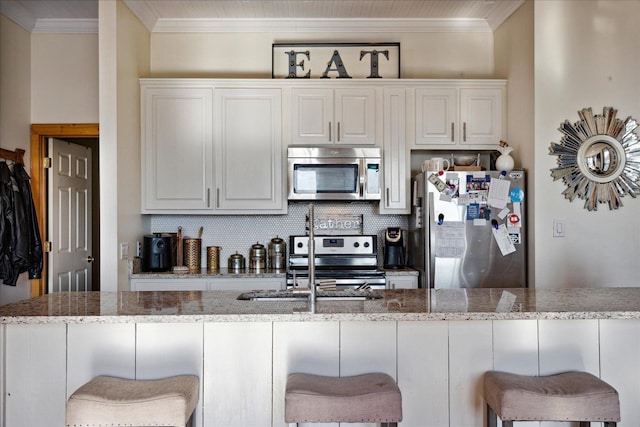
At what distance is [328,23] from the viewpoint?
3.96 meters

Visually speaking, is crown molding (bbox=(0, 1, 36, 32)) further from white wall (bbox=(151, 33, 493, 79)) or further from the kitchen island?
the kitchen island

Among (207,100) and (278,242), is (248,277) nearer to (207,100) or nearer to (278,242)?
(278,242)

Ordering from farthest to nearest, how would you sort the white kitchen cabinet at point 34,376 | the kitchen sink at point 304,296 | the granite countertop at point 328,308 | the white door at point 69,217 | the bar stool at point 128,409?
the white door at point 69,217
the kitchen sink at point 304,296
the white kitchen cabinet at point 34,376
the granite countertop at point 328,308
the bar stool at point 128,409

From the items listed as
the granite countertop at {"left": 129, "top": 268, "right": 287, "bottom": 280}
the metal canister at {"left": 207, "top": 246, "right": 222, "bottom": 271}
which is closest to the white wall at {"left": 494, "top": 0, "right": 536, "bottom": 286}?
the granite countertop at {"left": 129, "top": 268, "right": 287, "bottom": 280}

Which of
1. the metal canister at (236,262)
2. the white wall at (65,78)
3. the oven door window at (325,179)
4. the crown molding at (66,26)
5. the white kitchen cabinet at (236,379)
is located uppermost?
the crown molding at (66,26)

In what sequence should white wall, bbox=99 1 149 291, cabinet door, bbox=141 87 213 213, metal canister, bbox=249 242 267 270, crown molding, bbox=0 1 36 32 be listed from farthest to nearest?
1. metal canister, bbox=249 242 267 270
2. cabinet door, bbox=141 87 213 213
3. crown molding, bbox=0 1 36 32
4. white wall, bbox=99 1 149 291

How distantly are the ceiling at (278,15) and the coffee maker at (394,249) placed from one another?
1.66 meters

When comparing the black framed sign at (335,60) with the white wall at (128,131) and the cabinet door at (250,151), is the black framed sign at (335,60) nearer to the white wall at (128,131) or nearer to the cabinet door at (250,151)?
the cabinet door at (250,151)

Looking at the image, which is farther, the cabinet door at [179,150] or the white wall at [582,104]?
the cabinet door at [179,150]

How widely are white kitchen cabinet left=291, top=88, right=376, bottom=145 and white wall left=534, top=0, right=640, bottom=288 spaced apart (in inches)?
46.3

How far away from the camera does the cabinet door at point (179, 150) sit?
370 cm

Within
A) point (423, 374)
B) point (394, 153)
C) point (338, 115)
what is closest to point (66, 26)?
point (338, 115)

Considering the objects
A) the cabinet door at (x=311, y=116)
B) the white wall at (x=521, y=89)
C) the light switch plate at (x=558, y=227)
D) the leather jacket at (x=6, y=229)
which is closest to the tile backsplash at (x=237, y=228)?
the cabinet door at (x=311, y=116)

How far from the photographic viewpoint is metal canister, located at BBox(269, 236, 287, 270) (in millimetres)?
3869
